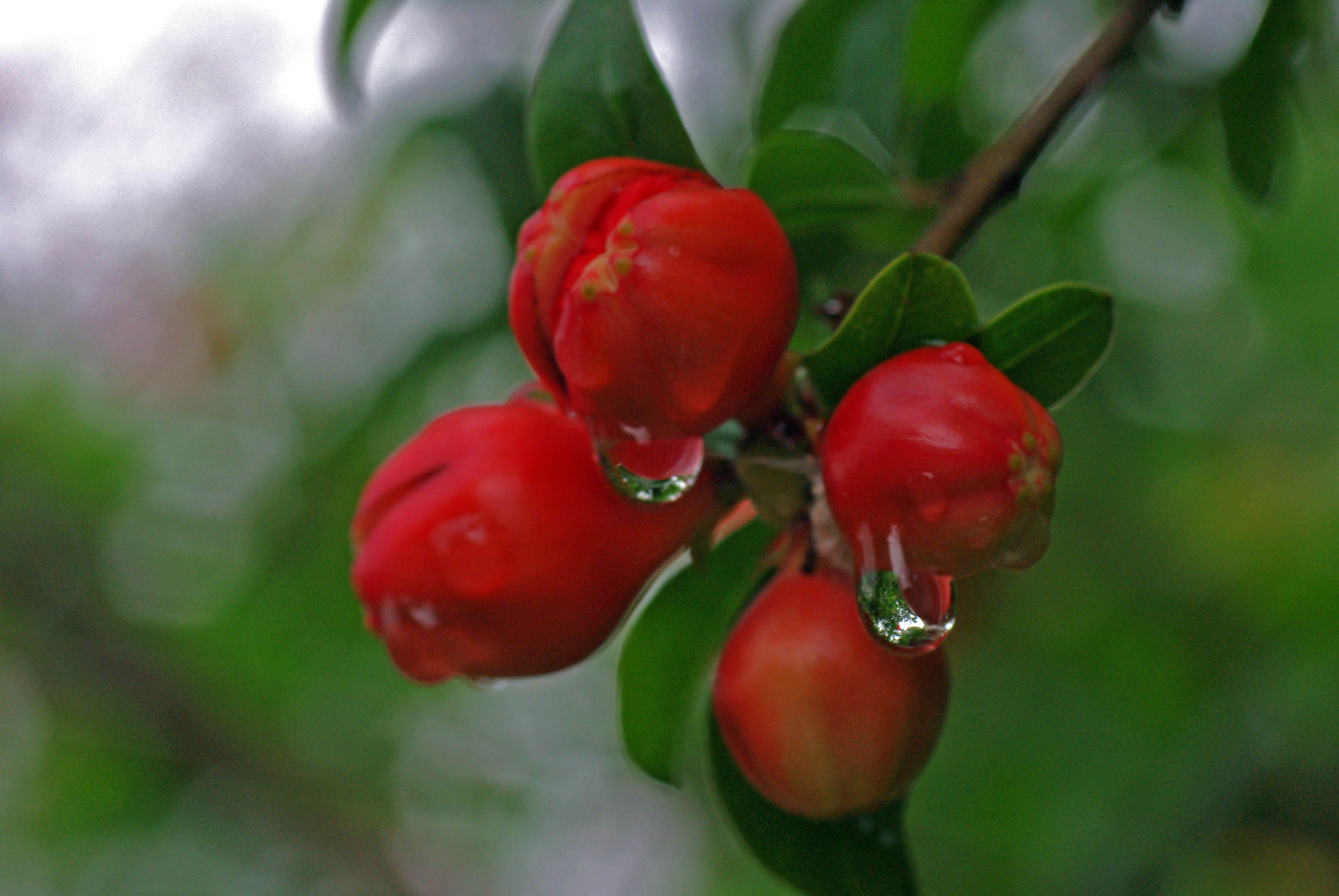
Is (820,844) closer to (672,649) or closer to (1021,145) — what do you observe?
(672,649)

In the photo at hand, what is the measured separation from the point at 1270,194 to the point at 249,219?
1767 mm

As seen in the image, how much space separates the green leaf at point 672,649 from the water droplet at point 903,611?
244 millimetres

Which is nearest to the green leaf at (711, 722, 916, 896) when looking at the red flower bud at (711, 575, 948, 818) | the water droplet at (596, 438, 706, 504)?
the red flower bud at (711, 575, 948, 818)

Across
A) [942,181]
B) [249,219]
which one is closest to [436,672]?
[942,181]

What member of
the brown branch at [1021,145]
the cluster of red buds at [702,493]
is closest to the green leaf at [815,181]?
the brown branch at [1021,145]

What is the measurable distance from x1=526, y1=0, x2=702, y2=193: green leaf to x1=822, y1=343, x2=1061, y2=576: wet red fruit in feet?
0.72

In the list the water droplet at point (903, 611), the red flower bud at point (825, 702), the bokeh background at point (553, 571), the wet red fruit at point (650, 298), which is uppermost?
the wet red fruit at point (650, 298)

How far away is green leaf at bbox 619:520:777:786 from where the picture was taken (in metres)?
0.78

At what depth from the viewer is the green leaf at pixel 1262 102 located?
33.7 inches

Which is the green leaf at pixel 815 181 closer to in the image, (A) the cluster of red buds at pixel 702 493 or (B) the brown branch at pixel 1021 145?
(B) the brown branch at pixel 1021 145

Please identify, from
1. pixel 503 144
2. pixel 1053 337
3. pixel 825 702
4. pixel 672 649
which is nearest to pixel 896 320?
pixel 1053 337

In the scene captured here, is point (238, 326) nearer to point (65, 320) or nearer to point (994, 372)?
point (65, 320)

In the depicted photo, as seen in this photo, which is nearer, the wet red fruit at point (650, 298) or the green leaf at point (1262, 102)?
the wet red fruit at point (650, 298)

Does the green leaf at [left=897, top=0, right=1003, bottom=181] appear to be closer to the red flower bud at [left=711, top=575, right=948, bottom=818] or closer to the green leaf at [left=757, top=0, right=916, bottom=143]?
the green leaf at [left=757, top=0, right=916, bottom=143]
